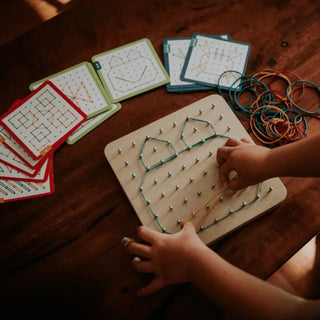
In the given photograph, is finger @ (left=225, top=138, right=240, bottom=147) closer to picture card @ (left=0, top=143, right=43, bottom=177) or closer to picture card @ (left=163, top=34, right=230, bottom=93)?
picture card @ (left=163, top=34, right=230, bottom=93)

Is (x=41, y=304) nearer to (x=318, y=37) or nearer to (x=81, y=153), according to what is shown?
(x=81, y=153)

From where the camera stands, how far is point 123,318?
645 millimetres

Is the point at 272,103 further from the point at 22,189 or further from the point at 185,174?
the point at 22,189

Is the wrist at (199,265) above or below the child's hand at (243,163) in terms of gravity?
below

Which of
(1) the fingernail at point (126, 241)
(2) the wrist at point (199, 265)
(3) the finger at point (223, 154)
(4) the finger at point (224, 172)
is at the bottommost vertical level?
(2) the wrist at point (199, 265)

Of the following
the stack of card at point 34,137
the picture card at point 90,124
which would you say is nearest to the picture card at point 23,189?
the stack of card at point 34,137

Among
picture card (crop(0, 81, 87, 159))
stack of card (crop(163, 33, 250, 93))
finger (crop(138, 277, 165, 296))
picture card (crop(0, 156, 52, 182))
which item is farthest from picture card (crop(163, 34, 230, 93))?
finger (crop(138, 277, 165, 296))

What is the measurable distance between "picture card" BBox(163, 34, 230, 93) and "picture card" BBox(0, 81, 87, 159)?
259 mm

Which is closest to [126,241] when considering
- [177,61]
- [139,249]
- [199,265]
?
[139,249]

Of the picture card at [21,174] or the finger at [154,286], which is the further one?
the picture card at [21,174]

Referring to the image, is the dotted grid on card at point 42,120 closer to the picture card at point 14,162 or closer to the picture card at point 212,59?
the picture card at point 14,162

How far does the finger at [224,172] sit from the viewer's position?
707 mm

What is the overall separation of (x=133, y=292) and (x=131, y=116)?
1.39 ft

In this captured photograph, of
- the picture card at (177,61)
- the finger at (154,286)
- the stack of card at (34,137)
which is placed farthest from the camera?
the picture card at (177,61)
